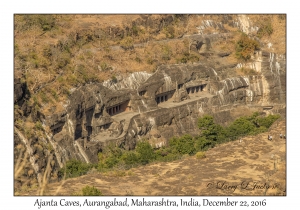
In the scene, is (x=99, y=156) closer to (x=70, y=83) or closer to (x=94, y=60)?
(x=70, y=83)

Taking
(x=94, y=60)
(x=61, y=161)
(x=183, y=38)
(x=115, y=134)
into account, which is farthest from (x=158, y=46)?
(x=61, y=161)

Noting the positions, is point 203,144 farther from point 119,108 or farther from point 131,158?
point 119,108

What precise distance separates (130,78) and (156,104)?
3269 mm

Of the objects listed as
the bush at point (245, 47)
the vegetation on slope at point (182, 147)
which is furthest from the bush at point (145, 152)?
the bush at point (245, 47)

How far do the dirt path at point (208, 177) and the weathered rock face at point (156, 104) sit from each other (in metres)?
6.42

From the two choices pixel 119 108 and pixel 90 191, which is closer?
pixel 90 191

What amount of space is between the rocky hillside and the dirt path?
4604mm

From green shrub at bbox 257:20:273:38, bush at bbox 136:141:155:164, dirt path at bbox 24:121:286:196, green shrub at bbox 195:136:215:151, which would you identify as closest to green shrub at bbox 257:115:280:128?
green shrub at bbox 195:136:215:151

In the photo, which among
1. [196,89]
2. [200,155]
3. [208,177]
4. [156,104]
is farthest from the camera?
[196,89]

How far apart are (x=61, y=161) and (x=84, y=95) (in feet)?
23.8

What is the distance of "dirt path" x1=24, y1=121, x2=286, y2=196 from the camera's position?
3856 cm

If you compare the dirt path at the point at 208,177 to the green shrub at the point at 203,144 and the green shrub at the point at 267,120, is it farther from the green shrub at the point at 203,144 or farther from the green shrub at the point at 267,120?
the green shrub at the point at 267,120

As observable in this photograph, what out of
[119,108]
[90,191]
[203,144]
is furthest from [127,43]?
[90,191]

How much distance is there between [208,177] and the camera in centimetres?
4172
